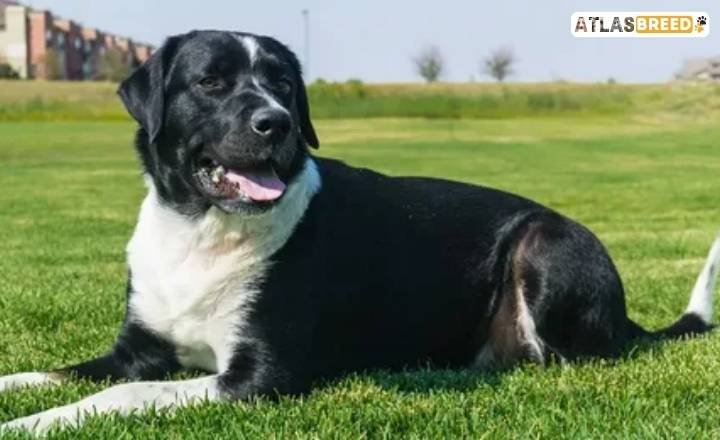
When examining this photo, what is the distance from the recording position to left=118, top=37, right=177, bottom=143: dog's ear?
4.78 m

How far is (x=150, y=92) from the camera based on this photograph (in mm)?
4828

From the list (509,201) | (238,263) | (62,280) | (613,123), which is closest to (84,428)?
(238,263)

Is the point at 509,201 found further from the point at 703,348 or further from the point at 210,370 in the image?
the point at 210,370

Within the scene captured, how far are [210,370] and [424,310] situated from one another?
1.10 metres

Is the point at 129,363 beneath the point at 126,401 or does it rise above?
beneath

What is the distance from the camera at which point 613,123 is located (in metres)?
65.8

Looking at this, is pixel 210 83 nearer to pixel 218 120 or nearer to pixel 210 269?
pixel 218 120

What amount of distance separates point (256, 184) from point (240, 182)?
0.06m

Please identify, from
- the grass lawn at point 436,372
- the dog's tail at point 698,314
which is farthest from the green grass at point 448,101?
the dog's tail at point 698,314

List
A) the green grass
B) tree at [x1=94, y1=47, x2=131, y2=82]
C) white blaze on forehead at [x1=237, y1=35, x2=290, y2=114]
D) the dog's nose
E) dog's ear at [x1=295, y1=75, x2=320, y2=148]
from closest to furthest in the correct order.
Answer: the dog's nose, white blaze on forehead at [x1=237, y1=35, x2=290, y2=114], dog's ear at [x1=295, y1=75, x2=320, y2=148], the green grass, tree at [x1=94, y1=47, x2=131, y2=82]

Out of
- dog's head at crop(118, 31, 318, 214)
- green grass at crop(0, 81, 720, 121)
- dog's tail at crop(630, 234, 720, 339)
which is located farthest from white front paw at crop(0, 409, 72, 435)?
green grass at crop(0, 81, 720, 121)

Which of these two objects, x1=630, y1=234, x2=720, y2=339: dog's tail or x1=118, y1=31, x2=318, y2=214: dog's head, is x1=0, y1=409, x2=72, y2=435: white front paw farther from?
x1=630, y1=234, x2=720, y2=339: dog's tail

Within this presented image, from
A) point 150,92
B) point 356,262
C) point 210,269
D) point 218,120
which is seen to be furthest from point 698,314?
point 150,92

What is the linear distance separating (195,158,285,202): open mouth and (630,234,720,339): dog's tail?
248cm
